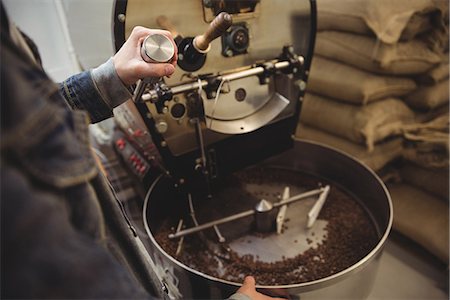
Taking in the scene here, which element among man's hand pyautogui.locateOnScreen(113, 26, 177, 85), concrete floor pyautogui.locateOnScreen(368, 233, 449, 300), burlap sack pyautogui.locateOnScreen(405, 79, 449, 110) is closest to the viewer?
man's hand pyautogui.locateOnScreen(113, 26, 177, 85)

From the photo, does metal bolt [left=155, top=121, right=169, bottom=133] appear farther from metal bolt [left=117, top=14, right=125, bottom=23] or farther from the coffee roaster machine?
metal bolt [left=117, top=14, right=125, bottom=23]

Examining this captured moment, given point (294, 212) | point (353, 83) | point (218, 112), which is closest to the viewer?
point (218, 112)

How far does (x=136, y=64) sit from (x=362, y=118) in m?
0.96

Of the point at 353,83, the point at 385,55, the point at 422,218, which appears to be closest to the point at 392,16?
the point at 385,55

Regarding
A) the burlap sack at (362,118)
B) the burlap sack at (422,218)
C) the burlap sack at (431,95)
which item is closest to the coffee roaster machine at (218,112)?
the burlap sack at (362,118)

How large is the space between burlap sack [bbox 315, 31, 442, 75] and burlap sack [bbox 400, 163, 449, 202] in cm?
38

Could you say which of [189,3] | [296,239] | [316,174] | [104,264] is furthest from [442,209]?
[104,264]

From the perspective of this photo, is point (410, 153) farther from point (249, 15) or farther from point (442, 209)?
point (249, 15)

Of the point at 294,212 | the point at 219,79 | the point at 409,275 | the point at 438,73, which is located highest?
the point at 219,79

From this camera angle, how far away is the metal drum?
0.72m

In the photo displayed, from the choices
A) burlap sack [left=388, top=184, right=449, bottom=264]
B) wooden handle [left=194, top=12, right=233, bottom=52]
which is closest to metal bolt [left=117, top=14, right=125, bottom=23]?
wooden handle [left=194, top=12, right=233, bottom=52]

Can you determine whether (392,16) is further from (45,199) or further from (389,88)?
(45,199)

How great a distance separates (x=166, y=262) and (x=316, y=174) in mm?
660

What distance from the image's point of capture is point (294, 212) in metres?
1.06
